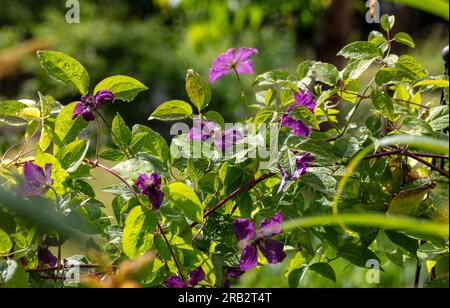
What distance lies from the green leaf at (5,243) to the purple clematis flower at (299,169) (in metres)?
0.39

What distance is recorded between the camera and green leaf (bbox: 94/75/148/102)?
1141 millimetres

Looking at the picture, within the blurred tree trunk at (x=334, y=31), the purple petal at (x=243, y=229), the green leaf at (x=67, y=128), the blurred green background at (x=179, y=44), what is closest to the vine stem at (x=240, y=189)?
the purple petal at (x=243, y=229)

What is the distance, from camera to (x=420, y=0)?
0.71m

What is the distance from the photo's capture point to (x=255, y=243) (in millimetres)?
1101

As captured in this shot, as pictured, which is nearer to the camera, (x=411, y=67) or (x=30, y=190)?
(x=30, y=190)

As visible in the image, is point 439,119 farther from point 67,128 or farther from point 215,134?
point 67,128

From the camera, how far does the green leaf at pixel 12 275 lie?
0.94 metres

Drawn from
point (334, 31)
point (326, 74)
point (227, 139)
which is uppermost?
point (334, 31)

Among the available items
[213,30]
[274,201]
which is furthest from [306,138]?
[213,30]

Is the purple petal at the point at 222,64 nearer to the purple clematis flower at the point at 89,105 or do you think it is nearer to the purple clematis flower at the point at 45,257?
the purple clematis flower at the point at 89,105

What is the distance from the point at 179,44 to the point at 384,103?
852cm

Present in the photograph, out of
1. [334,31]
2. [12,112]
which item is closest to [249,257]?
[12,112]

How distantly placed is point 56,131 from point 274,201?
1.21 feet

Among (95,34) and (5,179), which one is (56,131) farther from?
(95,34)
